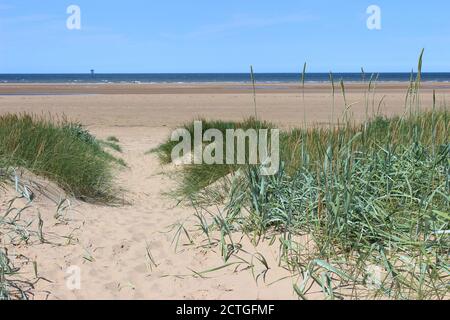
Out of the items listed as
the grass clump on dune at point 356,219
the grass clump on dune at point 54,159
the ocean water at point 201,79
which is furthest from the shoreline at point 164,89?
the grass clump on dune at point 356,219

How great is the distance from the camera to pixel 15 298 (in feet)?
10.8

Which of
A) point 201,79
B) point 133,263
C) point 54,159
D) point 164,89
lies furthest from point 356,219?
point 201,79

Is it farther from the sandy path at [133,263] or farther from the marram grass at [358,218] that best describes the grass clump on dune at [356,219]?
the sandy path at [133,263]

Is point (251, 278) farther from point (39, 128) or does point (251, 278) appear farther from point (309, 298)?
point (39, 128)

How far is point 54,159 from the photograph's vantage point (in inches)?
225

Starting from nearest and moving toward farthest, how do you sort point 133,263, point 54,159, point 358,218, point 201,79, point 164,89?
point 358,218, point 133,263, point 54,159, point 164,89, point 201,79

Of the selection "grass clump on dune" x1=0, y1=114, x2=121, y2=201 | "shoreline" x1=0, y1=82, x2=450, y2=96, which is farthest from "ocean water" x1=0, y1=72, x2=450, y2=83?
"grass clump on dune" x1=0, y1=114, x2=121, y2=201

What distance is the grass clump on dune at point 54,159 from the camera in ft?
18.0

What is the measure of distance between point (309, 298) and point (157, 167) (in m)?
5.52

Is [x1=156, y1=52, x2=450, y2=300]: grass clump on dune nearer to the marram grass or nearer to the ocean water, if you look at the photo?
the marram grass

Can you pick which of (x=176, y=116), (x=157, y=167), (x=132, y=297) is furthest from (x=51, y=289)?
(x=176, y=116)

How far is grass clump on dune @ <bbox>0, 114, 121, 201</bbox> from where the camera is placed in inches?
216

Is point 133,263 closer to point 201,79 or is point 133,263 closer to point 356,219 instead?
point 356,219

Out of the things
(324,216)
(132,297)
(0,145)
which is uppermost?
(0,145)
